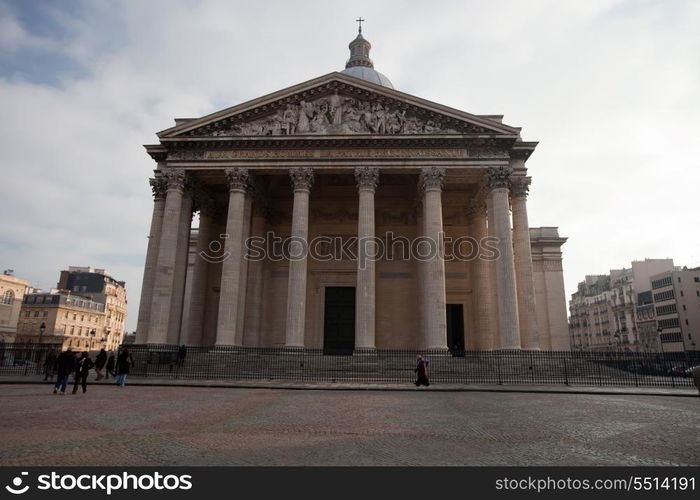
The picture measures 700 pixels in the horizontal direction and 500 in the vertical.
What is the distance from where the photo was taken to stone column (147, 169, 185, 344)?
24.5 metres

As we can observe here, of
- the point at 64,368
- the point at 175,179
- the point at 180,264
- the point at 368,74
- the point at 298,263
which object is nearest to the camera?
the point at 64,368

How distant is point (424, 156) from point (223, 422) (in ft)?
67.1

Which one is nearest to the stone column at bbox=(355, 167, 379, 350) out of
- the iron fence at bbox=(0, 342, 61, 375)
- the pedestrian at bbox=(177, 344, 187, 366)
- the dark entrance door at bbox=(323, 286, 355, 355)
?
the dark entrance door at bbox=(323, 286, 355, 355)

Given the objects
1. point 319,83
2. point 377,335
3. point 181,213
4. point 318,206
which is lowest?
point 377,335

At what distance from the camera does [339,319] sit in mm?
30922

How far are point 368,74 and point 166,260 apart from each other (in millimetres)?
35407

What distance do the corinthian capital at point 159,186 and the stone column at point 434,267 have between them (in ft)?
49.2

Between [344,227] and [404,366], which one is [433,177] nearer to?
[344,227]

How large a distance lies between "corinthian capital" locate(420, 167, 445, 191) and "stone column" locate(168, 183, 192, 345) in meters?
13.7

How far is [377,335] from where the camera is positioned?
3039 centimetres

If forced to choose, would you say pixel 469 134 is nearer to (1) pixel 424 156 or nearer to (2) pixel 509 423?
(1) pixel 424 156

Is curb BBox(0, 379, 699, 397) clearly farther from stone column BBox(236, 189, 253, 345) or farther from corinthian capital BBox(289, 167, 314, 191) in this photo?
corinthian capital BBox(289, 167, 314, 191)

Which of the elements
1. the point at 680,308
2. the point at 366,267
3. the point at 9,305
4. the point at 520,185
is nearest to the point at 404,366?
the point at 366,267
